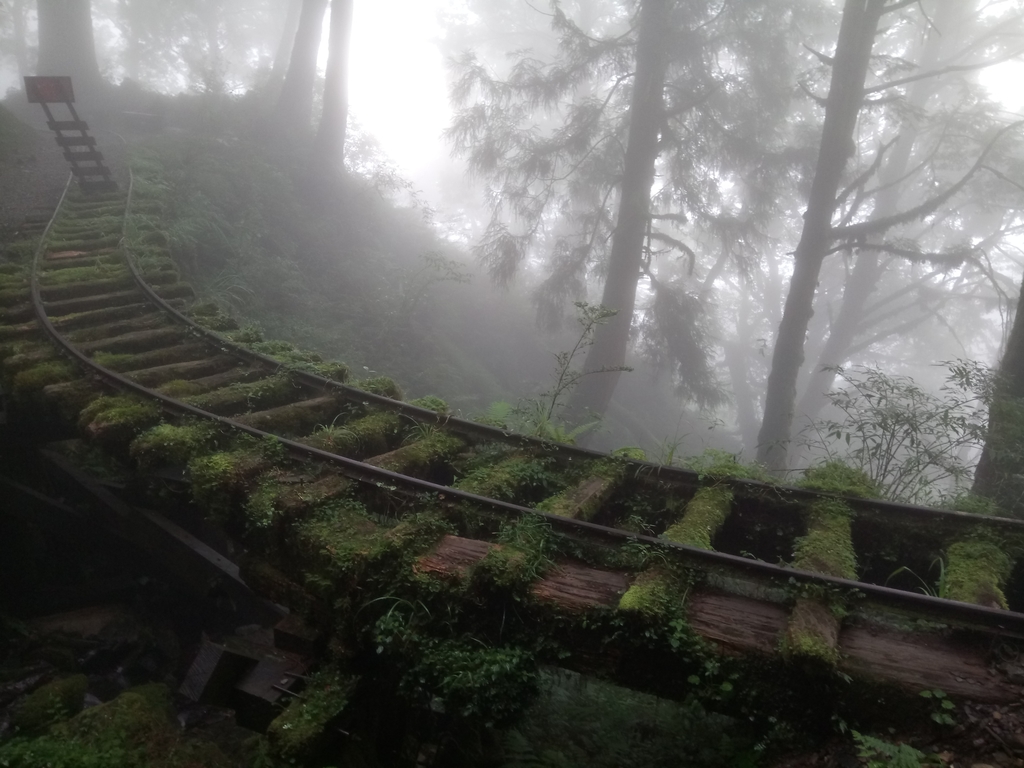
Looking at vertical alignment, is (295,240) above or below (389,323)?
above

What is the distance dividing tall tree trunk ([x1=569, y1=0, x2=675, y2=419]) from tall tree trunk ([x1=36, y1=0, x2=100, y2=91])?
18.3 metres

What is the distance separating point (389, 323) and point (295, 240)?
3.64 m

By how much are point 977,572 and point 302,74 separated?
21190 mm

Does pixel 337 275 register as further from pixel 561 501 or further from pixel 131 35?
pixel 131 35

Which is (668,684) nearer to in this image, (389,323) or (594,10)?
(389,323)

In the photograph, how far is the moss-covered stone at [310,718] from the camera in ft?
9.81

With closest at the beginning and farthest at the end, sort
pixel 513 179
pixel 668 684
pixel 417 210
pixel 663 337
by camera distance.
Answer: pixel 668 684 → pixel 663 337 → pixel 513 179 → pixel 417 210

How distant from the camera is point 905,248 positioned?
14.4 metres

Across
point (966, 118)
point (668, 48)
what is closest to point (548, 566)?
point (668, 48)

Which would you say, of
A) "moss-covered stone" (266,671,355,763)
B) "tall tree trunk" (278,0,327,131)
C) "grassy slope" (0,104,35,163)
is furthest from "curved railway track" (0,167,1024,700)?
"tall tree trunk" (278,0,327,131)

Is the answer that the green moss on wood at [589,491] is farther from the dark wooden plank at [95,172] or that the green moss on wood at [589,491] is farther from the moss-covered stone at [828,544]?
the dark wooden plank at [95,172]

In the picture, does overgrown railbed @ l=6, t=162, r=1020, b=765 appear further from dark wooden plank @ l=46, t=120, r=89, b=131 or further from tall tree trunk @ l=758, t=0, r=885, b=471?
dark wooden plank @ l=46, t=120, r=89, b=131

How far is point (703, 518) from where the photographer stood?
3.95m

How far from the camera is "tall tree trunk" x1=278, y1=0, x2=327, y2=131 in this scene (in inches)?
773
